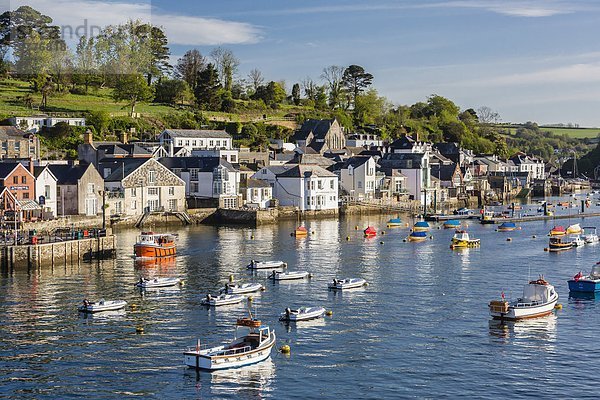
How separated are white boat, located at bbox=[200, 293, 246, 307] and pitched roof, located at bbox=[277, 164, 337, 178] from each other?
60.1m

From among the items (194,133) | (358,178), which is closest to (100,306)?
(358,178)

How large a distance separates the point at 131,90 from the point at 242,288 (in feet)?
351

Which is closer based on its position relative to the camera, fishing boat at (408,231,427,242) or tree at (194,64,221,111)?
fishing boat at (408,231,427,242)

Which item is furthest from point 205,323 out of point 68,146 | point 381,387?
point 68,146

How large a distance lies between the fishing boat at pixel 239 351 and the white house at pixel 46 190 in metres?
51.9

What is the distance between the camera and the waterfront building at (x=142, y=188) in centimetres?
9838

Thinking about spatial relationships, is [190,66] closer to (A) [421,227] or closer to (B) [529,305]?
(A) [421,227]

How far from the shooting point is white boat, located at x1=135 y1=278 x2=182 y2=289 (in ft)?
188

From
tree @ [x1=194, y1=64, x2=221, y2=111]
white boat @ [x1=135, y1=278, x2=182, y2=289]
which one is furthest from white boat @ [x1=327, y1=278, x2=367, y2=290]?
tree @ [x1=194, y1=64, x2=221, y2=111]

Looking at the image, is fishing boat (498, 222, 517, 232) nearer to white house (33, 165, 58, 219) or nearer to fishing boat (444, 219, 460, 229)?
fishing boat (444, 219, 460, 229)

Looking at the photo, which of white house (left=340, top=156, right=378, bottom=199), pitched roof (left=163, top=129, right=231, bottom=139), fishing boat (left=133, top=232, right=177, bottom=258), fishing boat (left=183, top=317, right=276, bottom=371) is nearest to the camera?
fishing boat (left=183, top=317, right=276, bottom=371)

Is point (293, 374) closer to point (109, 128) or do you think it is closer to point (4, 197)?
point (4, 197)

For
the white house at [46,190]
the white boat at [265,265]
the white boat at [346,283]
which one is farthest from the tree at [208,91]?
the white boat at [346,283]

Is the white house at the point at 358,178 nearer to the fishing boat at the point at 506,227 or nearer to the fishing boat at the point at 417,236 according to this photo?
the fishing boat at the point at 506,227
